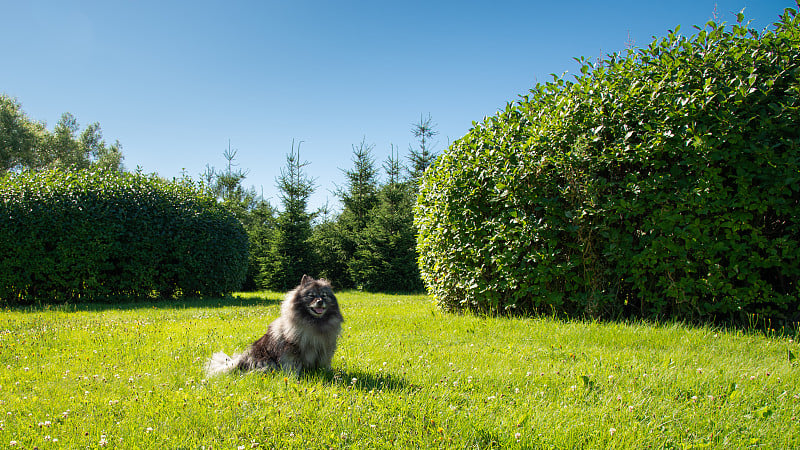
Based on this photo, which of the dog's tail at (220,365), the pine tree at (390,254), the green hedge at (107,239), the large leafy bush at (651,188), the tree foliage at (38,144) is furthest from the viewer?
the tree foliage at (38,144)

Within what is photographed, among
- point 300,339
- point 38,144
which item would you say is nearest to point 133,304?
point 300,339

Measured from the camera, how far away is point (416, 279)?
1747 cm

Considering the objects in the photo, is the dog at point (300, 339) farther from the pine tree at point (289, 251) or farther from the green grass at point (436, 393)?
the pine tree at point (289, 251)

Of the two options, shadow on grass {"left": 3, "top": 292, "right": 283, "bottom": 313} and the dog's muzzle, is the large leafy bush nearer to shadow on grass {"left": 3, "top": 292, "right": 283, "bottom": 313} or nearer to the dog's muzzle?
the dog's muzzle

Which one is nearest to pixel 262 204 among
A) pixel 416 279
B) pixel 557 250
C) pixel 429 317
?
pixel 416 279

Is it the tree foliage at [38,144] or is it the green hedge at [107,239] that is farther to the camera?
the tree foliage at [38,144]

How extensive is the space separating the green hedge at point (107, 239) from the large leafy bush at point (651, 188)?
876 centimetres

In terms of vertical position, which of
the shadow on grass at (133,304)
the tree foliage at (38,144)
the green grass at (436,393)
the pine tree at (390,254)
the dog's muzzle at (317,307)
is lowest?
the green grass at (436,393)

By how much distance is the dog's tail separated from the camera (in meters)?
4.50

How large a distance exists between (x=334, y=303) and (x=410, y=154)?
68.4 feet

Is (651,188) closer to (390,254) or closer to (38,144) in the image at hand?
(390,254)

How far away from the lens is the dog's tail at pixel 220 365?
14.8 ft

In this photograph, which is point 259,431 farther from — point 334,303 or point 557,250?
point 557,250

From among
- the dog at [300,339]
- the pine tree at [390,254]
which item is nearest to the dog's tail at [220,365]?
the dog at [300,339]
